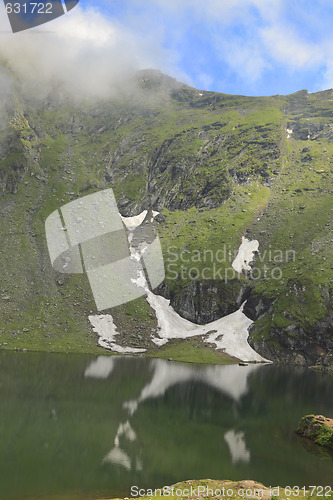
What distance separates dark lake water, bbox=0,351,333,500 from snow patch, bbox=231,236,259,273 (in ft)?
293

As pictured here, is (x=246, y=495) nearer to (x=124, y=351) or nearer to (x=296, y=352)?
(x=124, y=351)

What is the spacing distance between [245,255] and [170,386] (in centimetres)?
10508

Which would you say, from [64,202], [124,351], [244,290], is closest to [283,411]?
[124,351]

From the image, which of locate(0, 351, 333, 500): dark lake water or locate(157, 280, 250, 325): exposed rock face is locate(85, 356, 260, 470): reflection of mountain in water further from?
locate(157, 280, 250, 325): exposed rock face

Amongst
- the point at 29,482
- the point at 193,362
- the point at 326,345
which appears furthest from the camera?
the point at 326,345

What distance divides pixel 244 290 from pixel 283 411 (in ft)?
320

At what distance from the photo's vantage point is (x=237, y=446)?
35094 millimetres

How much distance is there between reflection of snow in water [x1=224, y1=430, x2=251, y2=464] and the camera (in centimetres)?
3175

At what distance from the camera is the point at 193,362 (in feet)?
379

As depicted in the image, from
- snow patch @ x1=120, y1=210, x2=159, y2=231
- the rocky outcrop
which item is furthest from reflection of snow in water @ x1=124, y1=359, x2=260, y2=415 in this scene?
snow patch @ x1=120, y1=210, x2=159, y2=231

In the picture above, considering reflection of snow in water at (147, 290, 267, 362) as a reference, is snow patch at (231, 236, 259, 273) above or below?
above

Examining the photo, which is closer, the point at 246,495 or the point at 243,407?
the point at 246,495

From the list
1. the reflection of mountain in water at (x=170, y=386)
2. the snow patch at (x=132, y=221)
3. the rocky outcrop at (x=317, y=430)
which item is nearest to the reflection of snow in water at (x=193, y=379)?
the reflection of mountain in water at (x=170, y=386)

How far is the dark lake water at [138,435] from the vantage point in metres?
25.8
